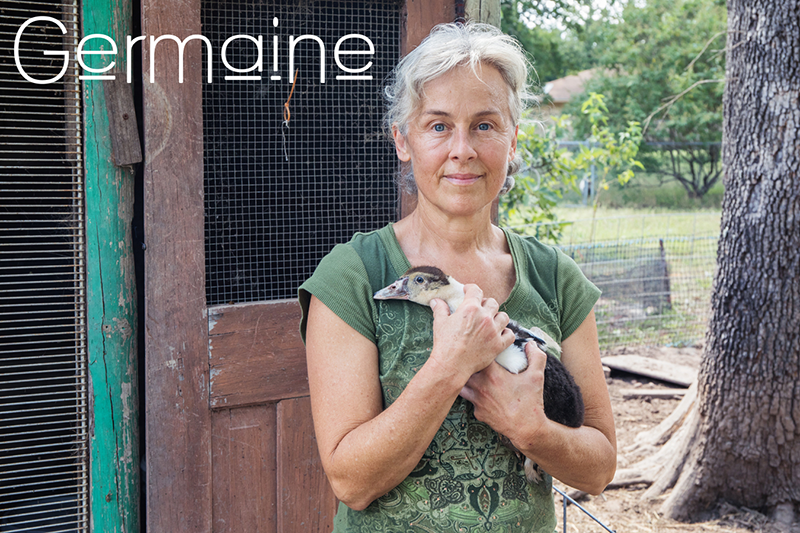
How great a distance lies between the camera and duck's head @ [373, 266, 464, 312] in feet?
6.06

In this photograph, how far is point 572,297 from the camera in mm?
2104

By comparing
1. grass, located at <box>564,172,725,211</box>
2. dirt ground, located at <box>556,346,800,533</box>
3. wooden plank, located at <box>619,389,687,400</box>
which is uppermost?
grass, located at <box>564,172,725,211</box>

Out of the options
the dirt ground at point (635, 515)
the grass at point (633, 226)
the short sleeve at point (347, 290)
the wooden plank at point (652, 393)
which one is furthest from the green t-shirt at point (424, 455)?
the grass at point (633, 226)

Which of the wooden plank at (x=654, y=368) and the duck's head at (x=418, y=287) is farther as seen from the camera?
the wooden plank at (x=654, y=368)

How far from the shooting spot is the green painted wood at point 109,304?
2537 millimetres

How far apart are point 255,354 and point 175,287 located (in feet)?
1.43

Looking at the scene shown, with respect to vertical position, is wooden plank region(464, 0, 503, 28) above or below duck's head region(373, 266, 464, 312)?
above

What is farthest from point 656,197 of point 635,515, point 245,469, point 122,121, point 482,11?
point 122,121

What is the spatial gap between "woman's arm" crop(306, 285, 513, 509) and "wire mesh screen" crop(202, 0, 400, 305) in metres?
1.08

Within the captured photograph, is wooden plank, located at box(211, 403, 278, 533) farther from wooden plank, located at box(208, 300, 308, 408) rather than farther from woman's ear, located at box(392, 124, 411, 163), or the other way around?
woman's ear, located at box(392, 124, 411, 163)

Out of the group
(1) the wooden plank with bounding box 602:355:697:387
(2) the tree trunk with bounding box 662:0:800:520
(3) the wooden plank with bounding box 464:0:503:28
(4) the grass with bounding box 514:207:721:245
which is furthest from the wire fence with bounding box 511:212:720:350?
(3) the wooden plank with bounding box 464:0:503:28

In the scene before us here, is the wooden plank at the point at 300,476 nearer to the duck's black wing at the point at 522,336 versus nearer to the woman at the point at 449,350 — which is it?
the woman at the point at 449,350

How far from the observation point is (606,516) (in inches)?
191

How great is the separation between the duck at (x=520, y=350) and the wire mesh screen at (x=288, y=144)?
1149mm
